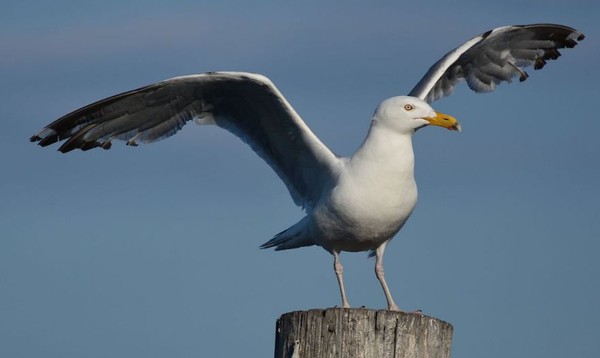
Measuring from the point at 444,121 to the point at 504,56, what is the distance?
10.6 ft

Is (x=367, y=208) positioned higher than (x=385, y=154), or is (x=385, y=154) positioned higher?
(x=385, y=154)

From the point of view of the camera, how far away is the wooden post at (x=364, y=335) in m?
6.71

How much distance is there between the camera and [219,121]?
38.0ft

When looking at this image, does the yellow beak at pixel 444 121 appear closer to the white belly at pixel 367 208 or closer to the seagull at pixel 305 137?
the seagull at pixel 305 137

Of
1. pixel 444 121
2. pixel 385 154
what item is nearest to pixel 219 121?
pixel 385 154

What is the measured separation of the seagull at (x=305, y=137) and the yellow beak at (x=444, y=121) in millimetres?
11

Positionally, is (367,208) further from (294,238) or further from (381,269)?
(294,238)

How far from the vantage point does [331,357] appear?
21.9 ft

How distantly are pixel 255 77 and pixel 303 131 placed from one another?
76cm

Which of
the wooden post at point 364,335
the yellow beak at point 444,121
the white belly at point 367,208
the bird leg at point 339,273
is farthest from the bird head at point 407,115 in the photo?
the wooden post at point 364,335

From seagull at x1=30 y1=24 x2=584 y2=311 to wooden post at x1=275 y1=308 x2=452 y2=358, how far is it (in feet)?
10.4

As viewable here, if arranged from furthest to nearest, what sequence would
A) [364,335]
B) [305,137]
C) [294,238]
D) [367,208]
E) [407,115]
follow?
1. [294,238]
2. [305,137]
3. [407,115]
4. [367,208]
5. [364,335]

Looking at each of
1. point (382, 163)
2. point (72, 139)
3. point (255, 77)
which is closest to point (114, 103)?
point (72, 139)

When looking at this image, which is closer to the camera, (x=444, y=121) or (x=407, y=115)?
(x=444, y=121)
